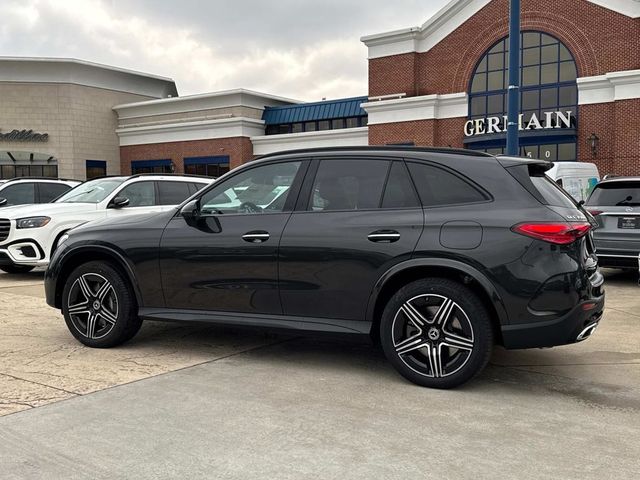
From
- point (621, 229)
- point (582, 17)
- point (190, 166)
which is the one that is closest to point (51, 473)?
point (621, 229)

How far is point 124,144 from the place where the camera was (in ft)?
139

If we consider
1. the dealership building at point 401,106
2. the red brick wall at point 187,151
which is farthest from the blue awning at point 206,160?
the red brick wall at point 187,151

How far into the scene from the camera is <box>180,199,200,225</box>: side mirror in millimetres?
5363

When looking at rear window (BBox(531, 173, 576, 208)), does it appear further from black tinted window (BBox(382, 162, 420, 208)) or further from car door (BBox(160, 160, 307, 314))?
→ car door (BBox(160, 160, 307, 314))

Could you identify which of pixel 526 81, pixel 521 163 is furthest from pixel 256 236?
pixel 526 81

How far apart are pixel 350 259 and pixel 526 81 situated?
2667 cm

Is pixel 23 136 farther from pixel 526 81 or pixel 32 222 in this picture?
pixel 32 222

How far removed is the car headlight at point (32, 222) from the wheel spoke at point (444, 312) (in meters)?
7.94

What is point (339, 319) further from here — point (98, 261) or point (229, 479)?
point (98, 261)

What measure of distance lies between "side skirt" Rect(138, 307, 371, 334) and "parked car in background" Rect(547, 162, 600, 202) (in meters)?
12.0

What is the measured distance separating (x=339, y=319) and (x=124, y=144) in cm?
4041

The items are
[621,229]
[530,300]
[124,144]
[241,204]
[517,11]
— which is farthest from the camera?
[124,144]

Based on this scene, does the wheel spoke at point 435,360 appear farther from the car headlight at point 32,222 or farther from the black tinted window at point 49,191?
the black tinted window at point 49,191

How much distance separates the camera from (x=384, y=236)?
466 centimetres
